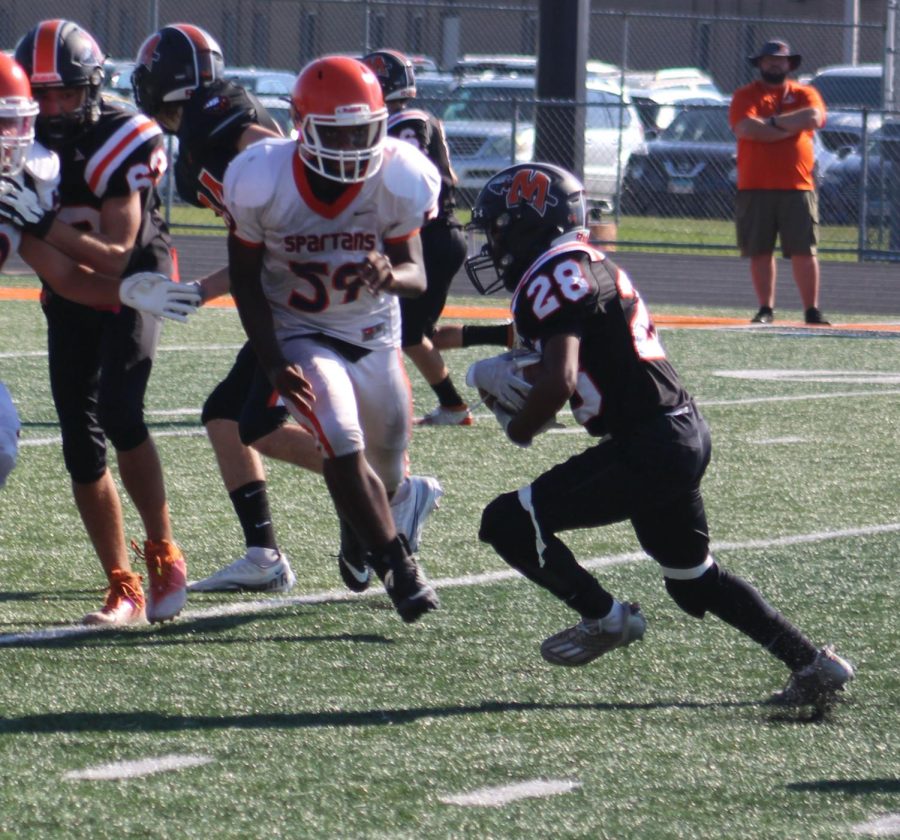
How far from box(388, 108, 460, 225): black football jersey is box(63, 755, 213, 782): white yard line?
429cm

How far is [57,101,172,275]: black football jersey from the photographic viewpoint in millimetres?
4527

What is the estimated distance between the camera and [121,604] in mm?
4734

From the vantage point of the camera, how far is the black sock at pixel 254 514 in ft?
16.9

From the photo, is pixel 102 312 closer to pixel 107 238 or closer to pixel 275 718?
pixel 107 238

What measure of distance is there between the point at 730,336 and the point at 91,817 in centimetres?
894

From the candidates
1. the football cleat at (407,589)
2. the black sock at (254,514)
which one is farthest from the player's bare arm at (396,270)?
the black sock at (254,514)

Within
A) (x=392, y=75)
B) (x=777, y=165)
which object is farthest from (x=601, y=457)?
(x=777, y=165)

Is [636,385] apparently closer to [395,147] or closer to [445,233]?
[395,147]

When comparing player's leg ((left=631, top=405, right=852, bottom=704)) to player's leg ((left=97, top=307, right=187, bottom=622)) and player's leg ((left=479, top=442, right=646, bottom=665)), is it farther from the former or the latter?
player's leg ((left=97, top=307, right=187, bottom=622))

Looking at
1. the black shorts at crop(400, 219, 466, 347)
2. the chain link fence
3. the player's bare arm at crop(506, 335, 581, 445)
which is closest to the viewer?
the player's bare arm at crop(506, 335, 581, 445)

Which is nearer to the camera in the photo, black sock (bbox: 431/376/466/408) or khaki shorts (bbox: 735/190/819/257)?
black sock (bbox: 431/376/466/408)

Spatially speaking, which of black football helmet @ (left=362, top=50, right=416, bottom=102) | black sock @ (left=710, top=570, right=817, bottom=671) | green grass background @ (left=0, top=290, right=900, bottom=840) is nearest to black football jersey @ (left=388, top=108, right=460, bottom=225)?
black football helmet @ (left=362, top=50, right=416, bottom=102)

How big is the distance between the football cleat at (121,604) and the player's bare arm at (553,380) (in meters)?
1.39

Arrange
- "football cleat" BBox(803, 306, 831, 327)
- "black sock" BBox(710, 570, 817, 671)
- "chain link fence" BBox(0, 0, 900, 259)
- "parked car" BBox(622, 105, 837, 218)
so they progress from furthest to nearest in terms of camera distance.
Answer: "parked car" BBox(622, 105, 837, 218) < "chain link fence" BBox(0, 0, 900, 259) < "football cleat" BBox(803, 306, 831, 327) < "black sock" BBox(710, 570, 817, 671)
